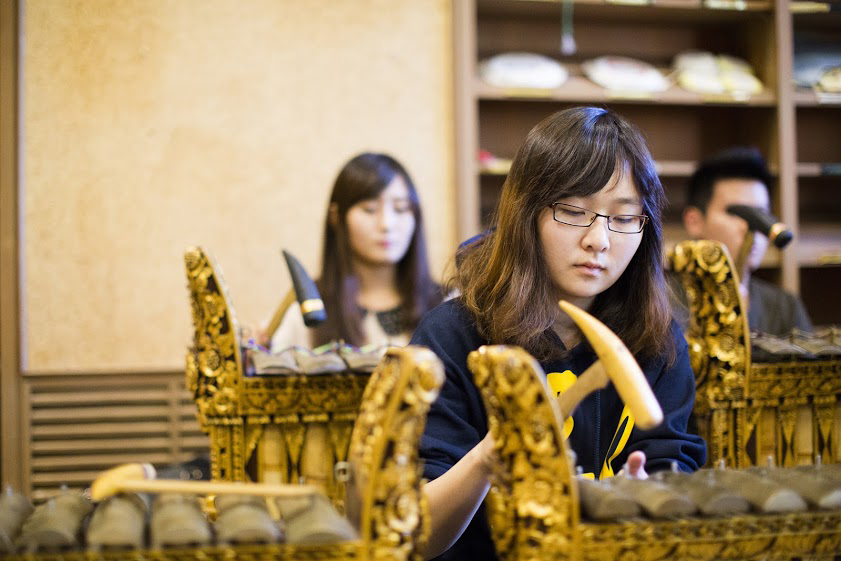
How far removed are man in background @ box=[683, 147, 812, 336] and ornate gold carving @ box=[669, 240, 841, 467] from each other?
4.01 feet

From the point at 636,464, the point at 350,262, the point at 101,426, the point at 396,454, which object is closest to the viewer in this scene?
the point at 396,454

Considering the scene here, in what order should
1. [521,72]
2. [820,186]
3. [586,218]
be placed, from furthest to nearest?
[820,186], [521,72], [586,218]

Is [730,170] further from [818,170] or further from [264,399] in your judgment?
[264,399]

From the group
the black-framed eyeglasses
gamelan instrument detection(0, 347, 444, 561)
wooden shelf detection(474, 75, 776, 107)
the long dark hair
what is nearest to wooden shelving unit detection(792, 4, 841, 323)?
wooden shelf detection(474, 75, 776, 107)

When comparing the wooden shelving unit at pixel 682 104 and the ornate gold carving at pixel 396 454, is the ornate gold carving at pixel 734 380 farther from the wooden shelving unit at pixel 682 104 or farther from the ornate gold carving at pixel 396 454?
the wooden shelving unit at pixel 682 104

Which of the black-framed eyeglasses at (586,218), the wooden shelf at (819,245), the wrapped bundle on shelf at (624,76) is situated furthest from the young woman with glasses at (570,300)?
the wooden shelf at (819,245)

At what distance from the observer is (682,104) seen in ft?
12.0

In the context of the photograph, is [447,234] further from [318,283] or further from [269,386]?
[269,386]

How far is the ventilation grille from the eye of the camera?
3064 millimetres

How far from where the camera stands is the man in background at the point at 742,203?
2.93 meters

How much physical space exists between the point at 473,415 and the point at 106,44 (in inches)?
93.6

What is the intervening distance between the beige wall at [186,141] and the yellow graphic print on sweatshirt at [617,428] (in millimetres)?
1981

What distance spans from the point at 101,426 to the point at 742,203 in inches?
92.5

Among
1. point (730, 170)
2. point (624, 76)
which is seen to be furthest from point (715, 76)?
point (730, 170)
